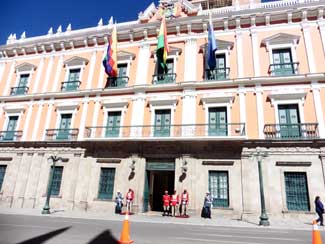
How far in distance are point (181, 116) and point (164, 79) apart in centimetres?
324

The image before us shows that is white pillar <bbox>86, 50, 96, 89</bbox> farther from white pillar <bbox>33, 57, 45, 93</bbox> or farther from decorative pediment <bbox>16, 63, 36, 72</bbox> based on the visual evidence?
decorative pediment <bbox>16, 63, 36, 72</bbox>

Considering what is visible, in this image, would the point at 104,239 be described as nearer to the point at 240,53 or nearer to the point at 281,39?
the point at 240,53

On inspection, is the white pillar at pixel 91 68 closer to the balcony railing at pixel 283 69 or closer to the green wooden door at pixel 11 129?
the green wooden door at pixel 11 129

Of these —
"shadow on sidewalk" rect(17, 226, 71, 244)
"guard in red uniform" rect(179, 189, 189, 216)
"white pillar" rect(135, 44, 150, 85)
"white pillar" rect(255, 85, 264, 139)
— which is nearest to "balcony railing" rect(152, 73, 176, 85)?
"white pillar" rect(135, 44, 150, 85)

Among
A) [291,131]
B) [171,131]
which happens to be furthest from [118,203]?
[291,131]

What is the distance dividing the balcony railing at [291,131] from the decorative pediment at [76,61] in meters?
14.5

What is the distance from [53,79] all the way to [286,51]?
697 inches

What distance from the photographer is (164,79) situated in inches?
676

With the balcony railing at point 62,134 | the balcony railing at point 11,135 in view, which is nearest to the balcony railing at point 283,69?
the balcony railing at point 62,134

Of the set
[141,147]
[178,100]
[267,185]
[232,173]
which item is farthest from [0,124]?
[267,185]

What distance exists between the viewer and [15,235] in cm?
696

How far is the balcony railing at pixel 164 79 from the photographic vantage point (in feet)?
55.6

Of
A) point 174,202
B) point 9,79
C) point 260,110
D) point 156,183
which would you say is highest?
point 9,79

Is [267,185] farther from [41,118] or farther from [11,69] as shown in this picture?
[11,69]
